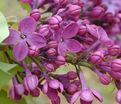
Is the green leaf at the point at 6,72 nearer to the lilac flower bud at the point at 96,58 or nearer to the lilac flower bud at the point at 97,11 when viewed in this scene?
the lilac flower bud at the point at 96,58

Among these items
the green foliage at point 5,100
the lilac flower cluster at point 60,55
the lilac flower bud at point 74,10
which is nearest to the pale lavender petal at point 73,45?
the lilac flower cluster at point 60,55

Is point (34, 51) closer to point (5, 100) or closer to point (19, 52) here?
point (19, 52)

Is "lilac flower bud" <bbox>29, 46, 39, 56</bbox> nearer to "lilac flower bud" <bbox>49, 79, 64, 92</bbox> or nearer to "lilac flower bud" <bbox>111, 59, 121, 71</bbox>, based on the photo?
"lilac flower bud" <bbox>49, 79, 64, 92</bbox>

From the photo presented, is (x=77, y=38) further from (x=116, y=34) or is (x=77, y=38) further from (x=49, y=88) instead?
(x=116, y=34)

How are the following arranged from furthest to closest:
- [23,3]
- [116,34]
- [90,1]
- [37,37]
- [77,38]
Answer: [116,34] → [90,1] → [23,3] → [77,38] → [37,37]

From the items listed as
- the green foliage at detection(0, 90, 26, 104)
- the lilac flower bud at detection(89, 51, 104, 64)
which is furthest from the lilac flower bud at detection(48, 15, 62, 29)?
the green foliage at detection(0, 90, 26, 104)

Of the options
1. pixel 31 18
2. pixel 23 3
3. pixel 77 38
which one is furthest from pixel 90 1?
pixel 31 18
